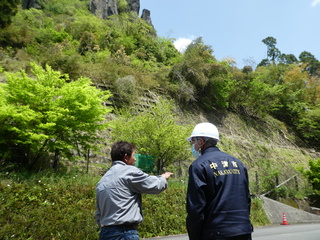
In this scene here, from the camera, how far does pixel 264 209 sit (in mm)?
16391

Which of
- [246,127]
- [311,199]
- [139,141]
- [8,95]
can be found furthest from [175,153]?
[246,127]

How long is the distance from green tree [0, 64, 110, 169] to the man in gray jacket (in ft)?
22.0

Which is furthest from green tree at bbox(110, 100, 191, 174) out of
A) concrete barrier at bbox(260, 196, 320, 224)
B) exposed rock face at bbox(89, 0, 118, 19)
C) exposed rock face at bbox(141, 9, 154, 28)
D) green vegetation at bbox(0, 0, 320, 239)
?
exposed rock face at bbox(141, 9, 154, 28)

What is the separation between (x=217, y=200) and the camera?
8.23 ft

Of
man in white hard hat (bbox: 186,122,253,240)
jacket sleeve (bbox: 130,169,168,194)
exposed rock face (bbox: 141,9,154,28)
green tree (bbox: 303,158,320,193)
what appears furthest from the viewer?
exposed rock face (bbox: 141,9,154,28)

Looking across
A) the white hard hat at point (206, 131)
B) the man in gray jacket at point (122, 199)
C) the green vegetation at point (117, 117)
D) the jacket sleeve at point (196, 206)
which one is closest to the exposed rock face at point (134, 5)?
the green vegetation at point (117, 117)

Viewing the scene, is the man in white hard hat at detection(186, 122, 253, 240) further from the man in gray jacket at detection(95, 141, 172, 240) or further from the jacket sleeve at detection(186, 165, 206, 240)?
the man in gray jacket at detection(95, 141, 172, 240)

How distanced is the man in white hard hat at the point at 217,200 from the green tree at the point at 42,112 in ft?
24.7

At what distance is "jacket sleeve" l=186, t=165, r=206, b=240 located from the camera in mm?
2438

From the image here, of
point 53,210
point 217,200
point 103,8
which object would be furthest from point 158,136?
point 103,8

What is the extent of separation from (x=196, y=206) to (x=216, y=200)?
0.21m

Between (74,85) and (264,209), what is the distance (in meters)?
13.3

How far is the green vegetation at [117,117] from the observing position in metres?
8.70

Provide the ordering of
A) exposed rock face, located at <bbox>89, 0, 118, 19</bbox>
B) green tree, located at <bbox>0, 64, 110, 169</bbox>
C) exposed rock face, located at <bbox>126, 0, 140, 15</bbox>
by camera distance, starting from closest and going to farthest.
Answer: green tree, located at <bbox>0, 64, 110, 169</bbox> < exposed rock face, located at <bbox>89, 0, 118, 19</bbox> < exposed rock face, located at <bbox>126, 0, 140, 15</bbox>
